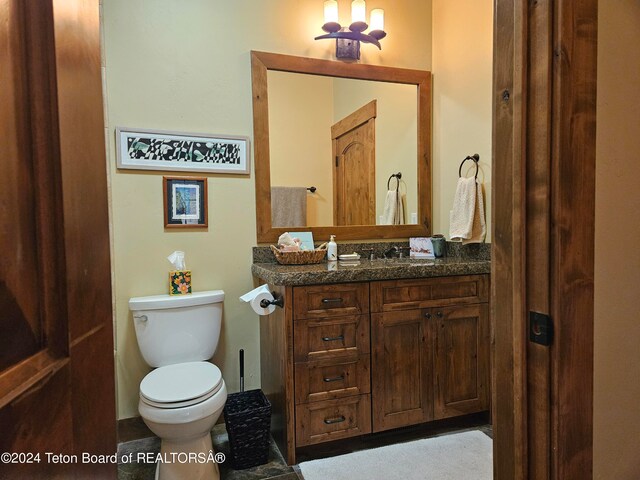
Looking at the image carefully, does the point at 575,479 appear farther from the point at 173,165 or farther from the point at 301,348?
the point at 173,165

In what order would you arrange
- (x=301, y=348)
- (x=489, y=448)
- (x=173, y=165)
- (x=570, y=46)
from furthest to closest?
(x=173, y=165) → (x=489, y=448) → (x=301, y=348) → (x=570, y=46)

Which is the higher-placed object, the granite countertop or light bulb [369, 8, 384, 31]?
light bulb [369, 8, 384, 31]

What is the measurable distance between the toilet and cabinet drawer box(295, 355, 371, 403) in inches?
14.6

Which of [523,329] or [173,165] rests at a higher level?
[173,165]

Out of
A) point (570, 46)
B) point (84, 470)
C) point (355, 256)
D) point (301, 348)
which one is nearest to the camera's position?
point (84, 470)

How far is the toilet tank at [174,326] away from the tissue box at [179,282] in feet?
0.21

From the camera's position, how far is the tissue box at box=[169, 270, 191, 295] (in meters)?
2.10

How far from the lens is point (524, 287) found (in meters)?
0.75

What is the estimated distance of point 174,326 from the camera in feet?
6.40

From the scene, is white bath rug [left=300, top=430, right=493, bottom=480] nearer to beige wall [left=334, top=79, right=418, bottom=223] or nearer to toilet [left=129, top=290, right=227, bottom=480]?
toilet [left=129, top=290, right=227, bottom=480]

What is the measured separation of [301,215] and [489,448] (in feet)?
5.48

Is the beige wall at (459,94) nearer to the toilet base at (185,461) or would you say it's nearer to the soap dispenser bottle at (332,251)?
the soap dispenser bottle at (332,251)

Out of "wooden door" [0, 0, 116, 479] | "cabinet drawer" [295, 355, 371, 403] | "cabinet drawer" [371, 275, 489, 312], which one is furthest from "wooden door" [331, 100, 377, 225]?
"wooden door" [0, 0, 116, 479]

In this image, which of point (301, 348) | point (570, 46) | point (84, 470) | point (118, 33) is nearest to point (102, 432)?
point (84, 470)
